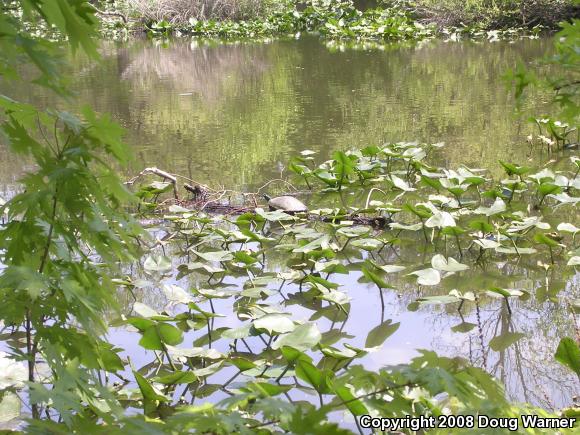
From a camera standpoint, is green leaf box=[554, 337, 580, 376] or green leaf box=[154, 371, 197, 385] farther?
green leaf box=[154, 371, 197, 385]

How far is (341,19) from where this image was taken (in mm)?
13258

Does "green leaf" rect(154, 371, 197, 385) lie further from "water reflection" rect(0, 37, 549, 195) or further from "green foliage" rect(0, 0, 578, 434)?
"water reflection" rect(0, 37, 549, 195)

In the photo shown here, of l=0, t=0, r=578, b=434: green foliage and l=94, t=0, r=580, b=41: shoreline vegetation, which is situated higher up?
l=94, t=0, r=580, b=41: shoreline vegetation

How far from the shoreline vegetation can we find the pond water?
126cm

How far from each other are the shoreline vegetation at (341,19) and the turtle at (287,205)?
8.03 m

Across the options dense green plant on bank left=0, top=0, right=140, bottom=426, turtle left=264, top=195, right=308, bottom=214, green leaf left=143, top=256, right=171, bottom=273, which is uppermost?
dense green plant on bank left=0, top=0, right=140, bottom=426

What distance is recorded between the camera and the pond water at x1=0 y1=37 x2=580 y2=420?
2.43 metres

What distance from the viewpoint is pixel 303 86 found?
750 cm

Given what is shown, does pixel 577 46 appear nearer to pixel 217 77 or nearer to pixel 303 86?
pixel 303 86

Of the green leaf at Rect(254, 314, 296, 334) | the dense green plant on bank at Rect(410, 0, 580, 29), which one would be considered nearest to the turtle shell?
the green leaf at Rect(254, 314, 296, 334)

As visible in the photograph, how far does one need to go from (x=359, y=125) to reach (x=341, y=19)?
8157mm

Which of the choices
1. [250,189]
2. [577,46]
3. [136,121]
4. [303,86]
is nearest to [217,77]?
[303,86]

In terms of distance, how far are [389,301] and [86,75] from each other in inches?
269

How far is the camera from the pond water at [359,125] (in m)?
2.43
